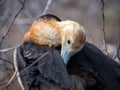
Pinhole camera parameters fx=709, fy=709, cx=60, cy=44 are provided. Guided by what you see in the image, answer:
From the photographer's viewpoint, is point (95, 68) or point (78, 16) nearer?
point (95, 68)

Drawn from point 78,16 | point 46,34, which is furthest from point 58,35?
point 78,16

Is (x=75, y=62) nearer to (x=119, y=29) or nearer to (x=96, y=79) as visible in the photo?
(x=96, y=79)

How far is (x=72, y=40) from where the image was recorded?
4.76 metres

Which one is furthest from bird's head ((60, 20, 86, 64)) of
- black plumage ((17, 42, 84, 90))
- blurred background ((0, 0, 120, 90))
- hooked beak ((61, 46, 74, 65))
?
blurred background ((0, 0, 120, 90))

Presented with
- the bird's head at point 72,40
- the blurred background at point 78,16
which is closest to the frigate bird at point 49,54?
the bird's head at point 72,40

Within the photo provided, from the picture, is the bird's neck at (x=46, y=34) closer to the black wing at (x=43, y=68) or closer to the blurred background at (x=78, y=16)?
the black wing at (x=43, y=68)

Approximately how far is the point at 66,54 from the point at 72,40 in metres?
0.16

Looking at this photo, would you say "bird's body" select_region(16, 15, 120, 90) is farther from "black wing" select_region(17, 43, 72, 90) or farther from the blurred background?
the blurred background

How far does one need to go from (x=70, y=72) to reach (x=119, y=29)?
4.00m

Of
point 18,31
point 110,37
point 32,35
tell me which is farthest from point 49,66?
point 110,37

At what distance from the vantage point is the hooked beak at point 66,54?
458 centimetres

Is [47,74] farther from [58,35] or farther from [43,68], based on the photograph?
[58,35]

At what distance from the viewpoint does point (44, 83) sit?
14.4ft

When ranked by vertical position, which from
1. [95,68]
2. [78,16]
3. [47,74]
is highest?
[47,74]
